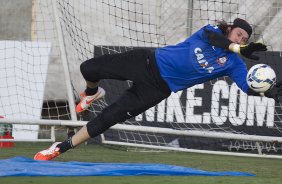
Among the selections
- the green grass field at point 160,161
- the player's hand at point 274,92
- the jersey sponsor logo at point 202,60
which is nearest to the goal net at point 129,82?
the green grass field at point 160,161

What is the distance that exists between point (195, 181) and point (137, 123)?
4069 mm

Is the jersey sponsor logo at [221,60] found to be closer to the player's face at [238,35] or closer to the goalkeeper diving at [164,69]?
the goalkeeper diving at [164,69]

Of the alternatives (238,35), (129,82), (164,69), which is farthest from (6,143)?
(238,35)

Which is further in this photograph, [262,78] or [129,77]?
[129,77]

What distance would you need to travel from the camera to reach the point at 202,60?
788 centimetres

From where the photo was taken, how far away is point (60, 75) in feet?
42.0

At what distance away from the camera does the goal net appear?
35.8 feet

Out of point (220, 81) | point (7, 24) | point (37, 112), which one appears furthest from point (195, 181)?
point (7, 24)

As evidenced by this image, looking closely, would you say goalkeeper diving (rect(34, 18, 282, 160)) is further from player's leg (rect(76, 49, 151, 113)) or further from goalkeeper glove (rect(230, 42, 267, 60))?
goalkeeper glove (rect(230, 42, 267, 60))

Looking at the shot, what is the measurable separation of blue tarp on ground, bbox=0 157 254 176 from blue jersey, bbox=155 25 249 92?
86 cm

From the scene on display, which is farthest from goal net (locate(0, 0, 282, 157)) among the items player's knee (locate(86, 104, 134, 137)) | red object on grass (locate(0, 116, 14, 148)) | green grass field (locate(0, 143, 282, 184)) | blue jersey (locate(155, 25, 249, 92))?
blue jersey (locate(155, 25, 249, 92))

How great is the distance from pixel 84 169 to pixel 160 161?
6.04 ft

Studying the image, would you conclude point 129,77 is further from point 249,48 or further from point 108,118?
point 249,48

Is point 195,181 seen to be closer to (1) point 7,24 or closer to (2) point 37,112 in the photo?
(2) point 37,112
